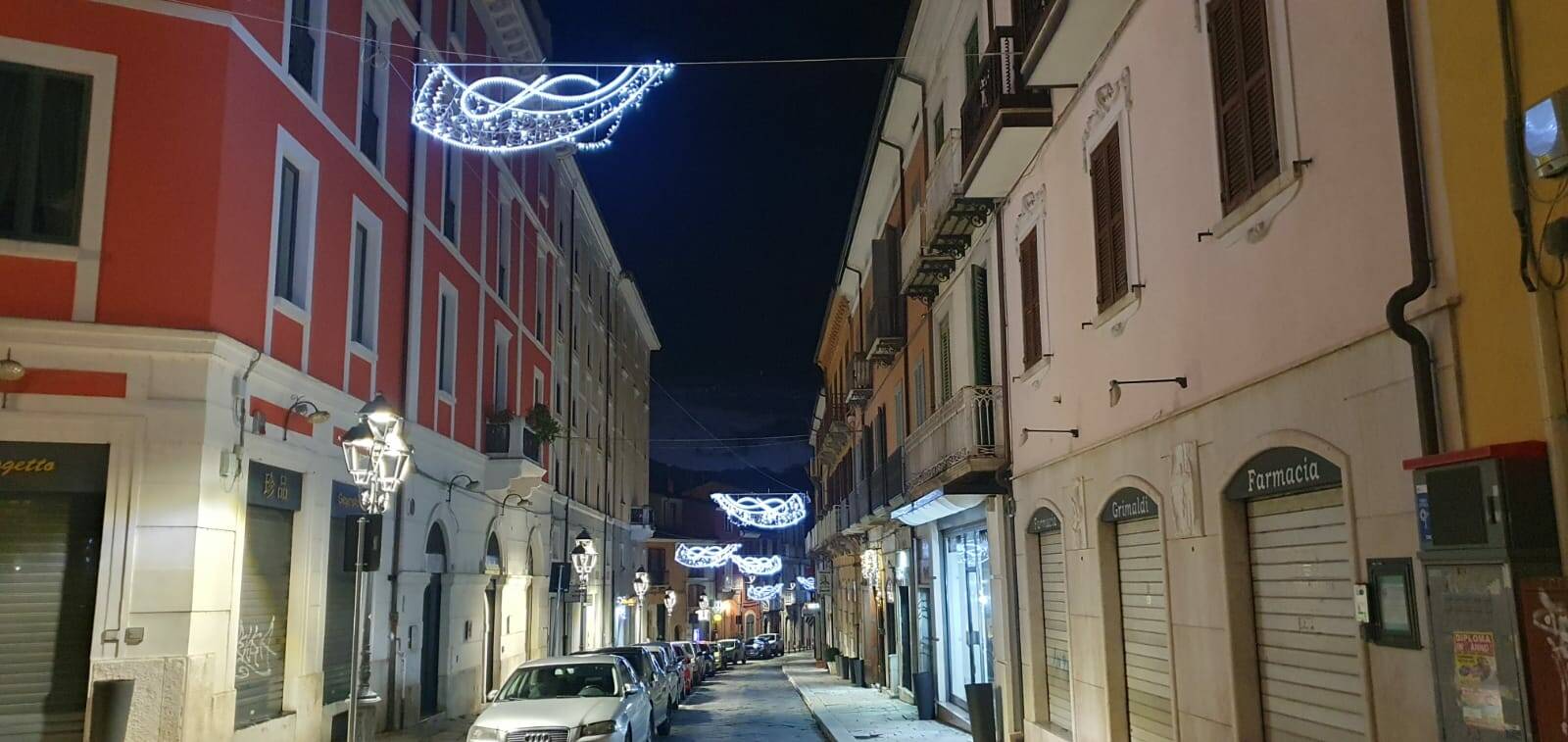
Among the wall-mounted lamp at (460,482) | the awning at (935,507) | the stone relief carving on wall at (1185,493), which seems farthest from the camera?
the wall-mounted lamp at (460,482)

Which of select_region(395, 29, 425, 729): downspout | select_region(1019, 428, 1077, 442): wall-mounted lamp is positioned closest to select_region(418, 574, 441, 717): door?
select_region(395, 29, 425, 729): downspout

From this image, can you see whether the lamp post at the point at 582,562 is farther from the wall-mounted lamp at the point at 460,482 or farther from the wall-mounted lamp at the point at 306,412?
the wall-mounted lamp at the point at 306,412

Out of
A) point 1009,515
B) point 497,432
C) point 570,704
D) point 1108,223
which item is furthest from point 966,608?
point 497,432

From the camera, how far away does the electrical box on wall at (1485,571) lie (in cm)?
483

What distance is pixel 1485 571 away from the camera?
198 inches

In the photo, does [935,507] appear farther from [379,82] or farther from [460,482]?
[379,82]

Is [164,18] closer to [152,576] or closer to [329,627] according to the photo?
[152,576]

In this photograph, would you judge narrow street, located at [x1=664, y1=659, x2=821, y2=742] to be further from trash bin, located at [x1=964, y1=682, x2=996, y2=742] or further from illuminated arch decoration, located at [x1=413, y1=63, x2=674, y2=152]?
illuminated arch decoration, located at [x1=413, y1=63, x2=674, y2=152]

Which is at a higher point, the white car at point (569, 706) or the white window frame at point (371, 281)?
the white window frame at point (371, 281)

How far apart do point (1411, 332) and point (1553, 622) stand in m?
1.64

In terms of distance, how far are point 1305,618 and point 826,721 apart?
1459cm

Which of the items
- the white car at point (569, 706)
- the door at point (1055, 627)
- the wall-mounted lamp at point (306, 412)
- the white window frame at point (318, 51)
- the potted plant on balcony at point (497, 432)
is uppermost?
the white window frame at point (318, 51)

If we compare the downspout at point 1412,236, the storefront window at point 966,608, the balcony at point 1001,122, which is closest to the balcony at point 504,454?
the storefront window at point 966,608

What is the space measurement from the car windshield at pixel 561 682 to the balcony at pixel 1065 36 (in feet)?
30.3
